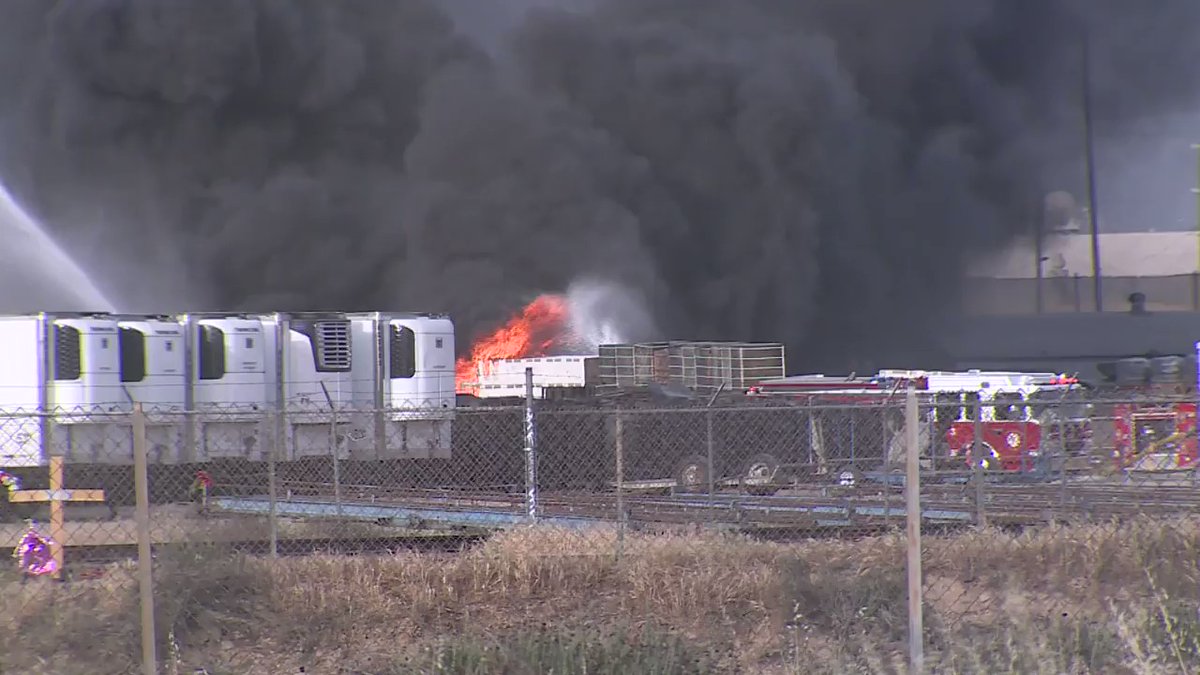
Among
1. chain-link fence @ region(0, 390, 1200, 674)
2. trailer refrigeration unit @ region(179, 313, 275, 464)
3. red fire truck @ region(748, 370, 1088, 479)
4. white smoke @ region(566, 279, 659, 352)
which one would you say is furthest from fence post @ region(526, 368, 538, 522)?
white smoke @ region(566, 279, 659, 352)

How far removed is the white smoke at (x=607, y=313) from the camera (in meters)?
38.7

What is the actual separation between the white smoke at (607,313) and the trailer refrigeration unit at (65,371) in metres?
22.2

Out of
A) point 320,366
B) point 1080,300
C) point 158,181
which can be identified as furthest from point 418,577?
point 1080,300

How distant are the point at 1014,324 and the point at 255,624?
132 feet

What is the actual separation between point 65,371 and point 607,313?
945 inches

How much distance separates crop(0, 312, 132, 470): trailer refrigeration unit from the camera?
16.1 metres

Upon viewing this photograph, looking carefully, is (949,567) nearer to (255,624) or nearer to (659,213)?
(255,624)

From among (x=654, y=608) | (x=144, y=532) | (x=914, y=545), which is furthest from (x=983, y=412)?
(x=144, y=532)

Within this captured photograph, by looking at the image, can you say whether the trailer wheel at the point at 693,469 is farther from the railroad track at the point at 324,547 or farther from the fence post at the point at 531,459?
the railroad track at the point at 324,547

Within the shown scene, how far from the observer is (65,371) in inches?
650

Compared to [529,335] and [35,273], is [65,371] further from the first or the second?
[529,335]

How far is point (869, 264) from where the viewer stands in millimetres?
46750

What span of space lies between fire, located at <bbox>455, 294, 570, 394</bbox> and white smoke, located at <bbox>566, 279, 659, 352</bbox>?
1.45 feet

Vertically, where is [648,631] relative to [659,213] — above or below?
below
